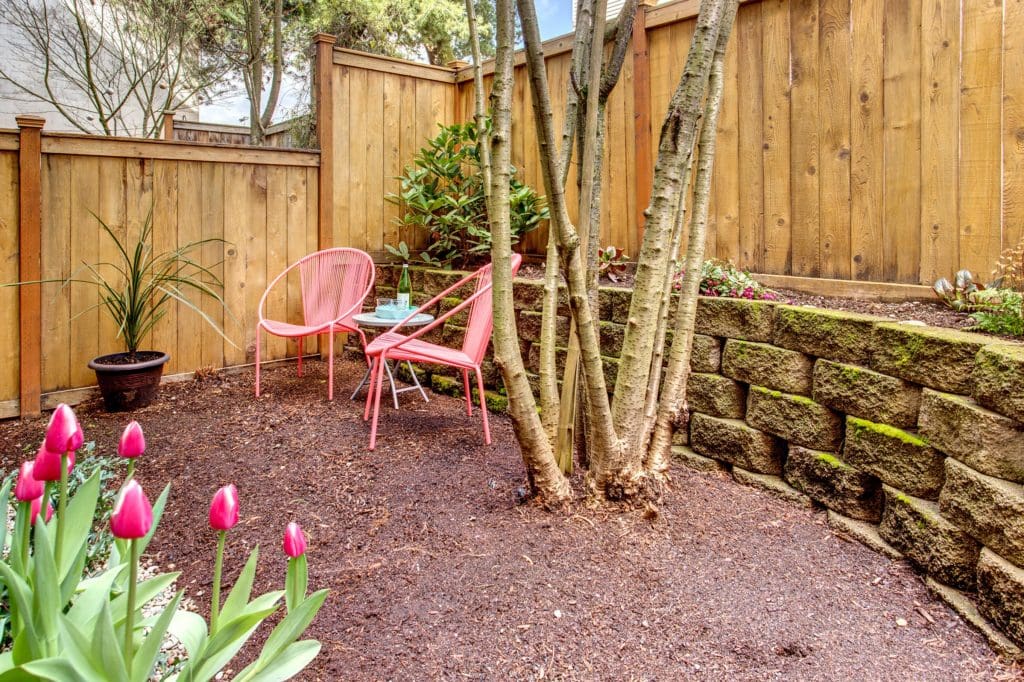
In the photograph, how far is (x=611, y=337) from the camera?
9.52 ft

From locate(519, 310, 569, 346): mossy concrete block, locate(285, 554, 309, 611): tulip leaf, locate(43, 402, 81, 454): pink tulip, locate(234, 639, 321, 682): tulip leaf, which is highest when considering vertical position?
locate(519, 310, 569, 346): mossy concrete block

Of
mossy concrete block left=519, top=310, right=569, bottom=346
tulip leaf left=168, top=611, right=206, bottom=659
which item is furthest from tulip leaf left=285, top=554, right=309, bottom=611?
mossy concrete block left=519, top=310, right=569, bottom=346

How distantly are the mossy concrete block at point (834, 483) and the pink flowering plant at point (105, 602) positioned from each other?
5.71 feet

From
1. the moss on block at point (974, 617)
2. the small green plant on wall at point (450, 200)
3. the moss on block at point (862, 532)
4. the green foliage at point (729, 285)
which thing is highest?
the small green plant on wall at point (450, 200)

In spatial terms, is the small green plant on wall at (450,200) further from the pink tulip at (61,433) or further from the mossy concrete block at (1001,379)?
the pink tulip at (61,433)

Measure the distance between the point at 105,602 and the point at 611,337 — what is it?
7.60 ft

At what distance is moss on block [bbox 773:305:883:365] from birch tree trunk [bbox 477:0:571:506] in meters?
0.92

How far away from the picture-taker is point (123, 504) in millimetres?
748

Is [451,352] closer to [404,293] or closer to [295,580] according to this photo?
[404,293]

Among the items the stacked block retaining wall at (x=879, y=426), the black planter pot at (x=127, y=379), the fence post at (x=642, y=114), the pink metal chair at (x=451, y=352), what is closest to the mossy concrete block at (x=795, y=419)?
the stacked block retaining wall at (x=879, y=426)

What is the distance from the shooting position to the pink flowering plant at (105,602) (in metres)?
0.80

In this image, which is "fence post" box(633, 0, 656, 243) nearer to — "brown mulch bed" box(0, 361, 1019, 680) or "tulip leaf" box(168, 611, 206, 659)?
"brown mulch bed" box(0, 361, 1019, 680)

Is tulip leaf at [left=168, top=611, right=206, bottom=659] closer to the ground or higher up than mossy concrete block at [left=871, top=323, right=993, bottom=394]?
closer to the ground

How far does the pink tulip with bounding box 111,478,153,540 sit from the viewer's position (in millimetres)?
734
